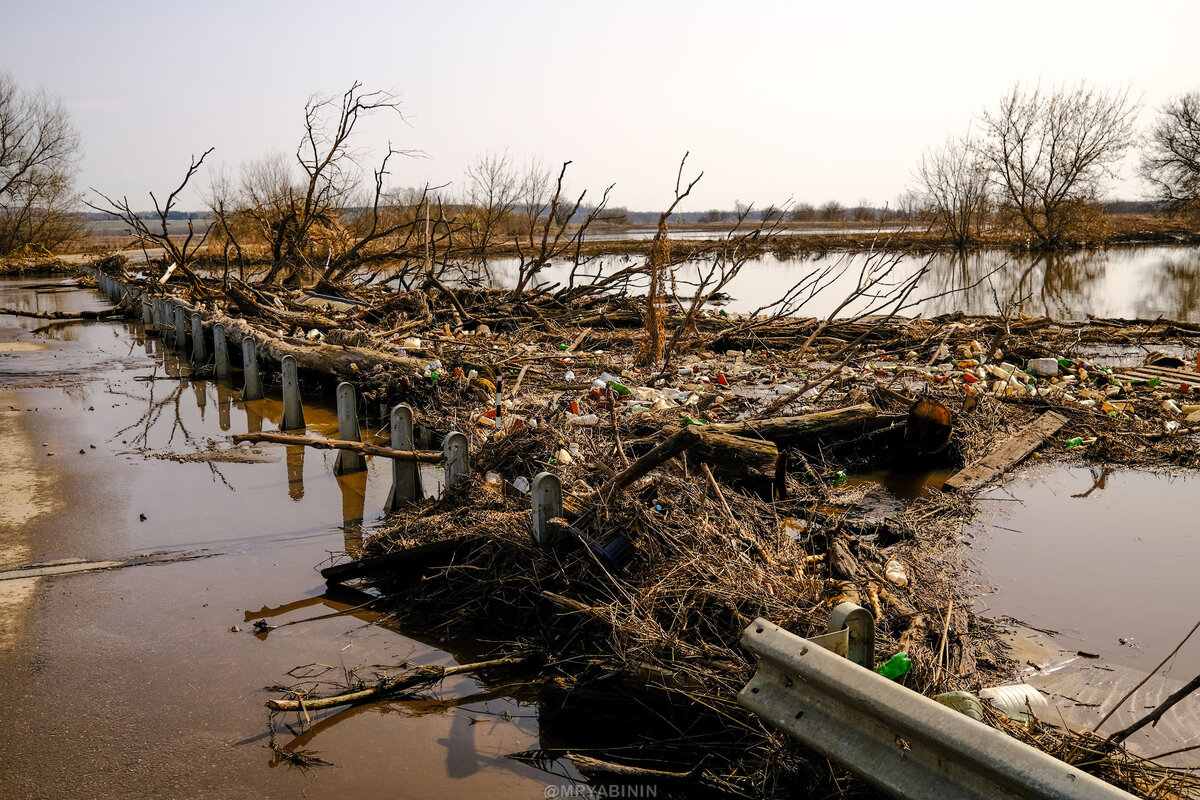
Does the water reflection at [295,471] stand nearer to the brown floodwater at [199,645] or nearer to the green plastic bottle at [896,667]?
the brown floodwater at [199,645]

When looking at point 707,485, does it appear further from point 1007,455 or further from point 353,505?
point 1007,455

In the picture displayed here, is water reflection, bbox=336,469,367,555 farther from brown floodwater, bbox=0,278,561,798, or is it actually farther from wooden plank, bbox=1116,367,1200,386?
wooden plank, bbox=1116,367,1200,386

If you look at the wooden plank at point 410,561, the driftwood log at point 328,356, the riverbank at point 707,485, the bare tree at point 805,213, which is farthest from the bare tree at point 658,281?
the bare tree at point 805,213

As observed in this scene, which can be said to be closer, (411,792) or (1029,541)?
(411,792)

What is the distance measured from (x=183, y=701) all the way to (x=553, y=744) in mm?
1700

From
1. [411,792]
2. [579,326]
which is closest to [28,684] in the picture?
[411,792]

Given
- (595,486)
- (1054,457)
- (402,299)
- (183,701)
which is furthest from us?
(402,299)

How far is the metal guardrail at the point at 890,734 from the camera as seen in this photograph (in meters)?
1.81

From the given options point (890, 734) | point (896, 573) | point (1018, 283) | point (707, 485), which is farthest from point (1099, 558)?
point (1018, 283)

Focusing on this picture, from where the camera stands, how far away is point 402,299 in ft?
43.9

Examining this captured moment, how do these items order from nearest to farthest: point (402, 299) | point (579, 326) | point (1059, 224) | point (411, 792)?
point (411, 792) → point (402, 299) → point (579, 326) → point (1059, 224)

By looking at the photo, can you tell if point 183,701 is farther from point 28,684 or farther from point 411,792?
point 411,792

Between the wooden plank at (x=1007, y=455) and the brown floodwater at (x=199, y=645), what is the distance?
4.42 meters

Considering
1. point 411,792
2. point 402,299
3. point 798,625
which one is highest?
point 402,299
